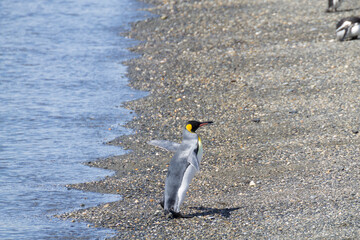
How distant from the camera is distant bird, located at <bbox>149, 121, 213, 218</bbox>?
6.08 meters

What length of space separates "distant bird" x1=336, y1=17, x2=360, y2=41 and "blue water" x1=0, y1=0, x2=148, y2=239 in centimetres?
489

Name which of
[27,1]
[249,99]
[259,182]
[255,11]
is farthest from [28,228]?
[27,1]

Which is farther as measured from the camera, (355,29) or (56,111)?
(355,29)

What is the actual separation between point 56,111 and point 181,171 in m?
5.23

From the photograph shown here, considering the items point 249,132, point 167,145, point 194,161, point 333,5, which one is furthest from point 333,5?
point 194,161

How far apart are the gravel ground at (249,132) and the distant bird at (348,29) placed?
217 millimetres

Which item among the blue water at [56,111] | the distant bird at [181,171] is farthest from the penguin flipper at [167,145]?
the blue water at [56,111]

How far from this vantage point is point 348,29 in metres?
12.9

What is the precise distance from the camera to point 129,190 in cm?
716

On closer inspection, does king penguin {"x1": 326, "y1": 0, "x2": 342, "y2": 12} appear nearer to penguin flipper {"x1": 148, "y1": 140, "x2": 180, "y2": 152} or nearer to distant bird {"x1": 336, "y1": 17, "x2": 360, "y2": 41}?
distant bird {"x1": 336, "y1": 17, "x2": 360, "y2": 41}

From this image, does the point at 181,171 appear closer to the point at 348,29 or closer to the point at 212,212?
the point at 212,212

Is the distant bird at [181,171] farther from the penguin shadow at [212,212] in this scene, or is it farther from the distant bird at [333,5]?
the distant bird at [333,5]

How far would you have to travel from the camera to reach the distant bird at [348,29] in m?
12.8

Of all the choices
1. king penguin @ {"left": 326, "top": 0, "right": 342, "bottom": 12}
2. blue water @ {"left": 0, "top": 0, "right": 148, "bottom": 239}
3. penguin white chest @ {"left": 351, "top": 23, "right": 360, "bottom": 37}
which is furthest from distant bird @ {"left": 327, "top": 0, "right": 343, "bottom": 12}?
blue water @ {"left": 0, "top": 0, "right": 148, "bottom": 239}
